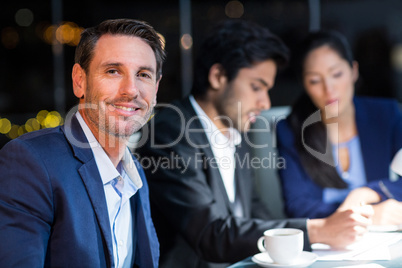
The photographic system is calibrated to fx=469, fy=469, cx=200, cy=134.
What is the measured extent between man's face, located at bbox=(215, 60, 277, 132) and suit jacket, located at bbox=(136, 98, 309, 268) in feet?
0.73

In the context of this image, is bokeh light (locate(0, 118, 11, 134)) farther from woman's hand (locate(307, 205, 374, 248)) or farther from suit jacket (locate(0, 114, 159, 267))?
woman's hand (locate(307, 205, 374, 248))

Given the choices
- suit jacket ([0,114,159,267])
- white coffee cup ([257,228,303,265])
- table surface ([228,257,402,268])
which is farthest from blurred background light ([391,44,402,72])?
suit jacket ([0,114,159,267])

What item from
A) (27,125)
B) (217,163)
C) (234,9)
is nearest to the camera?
(217,163)

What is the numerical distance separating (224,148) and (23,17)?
4.86 m

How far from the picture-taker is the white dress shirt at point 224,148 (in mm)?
1933

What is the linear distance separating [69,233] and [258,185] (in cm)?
150

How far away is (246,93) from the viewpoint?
6.78 ft

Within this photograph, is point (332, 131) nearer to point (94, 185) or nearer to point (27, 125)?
point (94, 185)

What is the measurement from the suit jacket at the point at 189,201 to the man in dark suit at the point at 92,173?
0.86 feet

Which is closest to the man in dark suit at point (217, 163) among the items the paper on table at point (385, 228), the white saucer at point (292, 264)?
the white saucer at point (292, 264)

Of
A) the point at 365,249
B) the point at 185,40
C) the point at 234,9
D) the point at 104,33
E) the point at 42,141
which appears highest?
the point at 234,9

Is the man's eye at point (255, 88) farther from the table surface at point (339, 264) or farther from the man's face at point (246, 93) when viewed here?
the table surface at point (339, 264)

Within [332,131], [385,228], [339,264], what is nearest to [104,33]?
[339,264]

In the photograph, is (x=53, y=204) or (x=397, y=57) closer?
(x=53, y=204)
